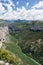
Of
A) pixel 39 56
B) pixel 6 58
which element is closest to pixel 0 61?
pixel 6 58

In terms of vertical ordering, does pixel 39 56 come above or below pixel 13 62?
below

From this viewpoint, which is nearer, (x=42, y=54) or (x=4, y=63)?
(x=4, y=63)

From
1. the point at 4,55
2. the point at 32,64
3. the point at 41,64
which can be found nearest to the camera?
the point at 4,55

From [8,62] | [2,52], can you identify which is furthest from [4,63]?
[2,52]

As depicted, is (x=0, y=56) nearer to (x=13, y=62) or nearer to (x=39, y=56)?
(x=13, y=62)

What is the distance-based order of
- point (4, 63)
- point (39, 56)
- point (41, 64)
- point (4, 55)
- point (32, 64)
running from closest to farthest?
point (4, 63)
point (4, 55)
point (32, 64)
point (41, 64)
point (39, 56)

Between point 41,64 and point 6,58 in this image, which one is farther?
point 41,64

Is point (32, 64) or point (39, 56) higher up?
point (32, 64)

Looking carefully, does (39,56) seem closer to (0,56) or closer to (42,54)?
(42,54)

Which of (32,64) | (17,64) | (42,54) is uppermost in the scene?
(17,64)
